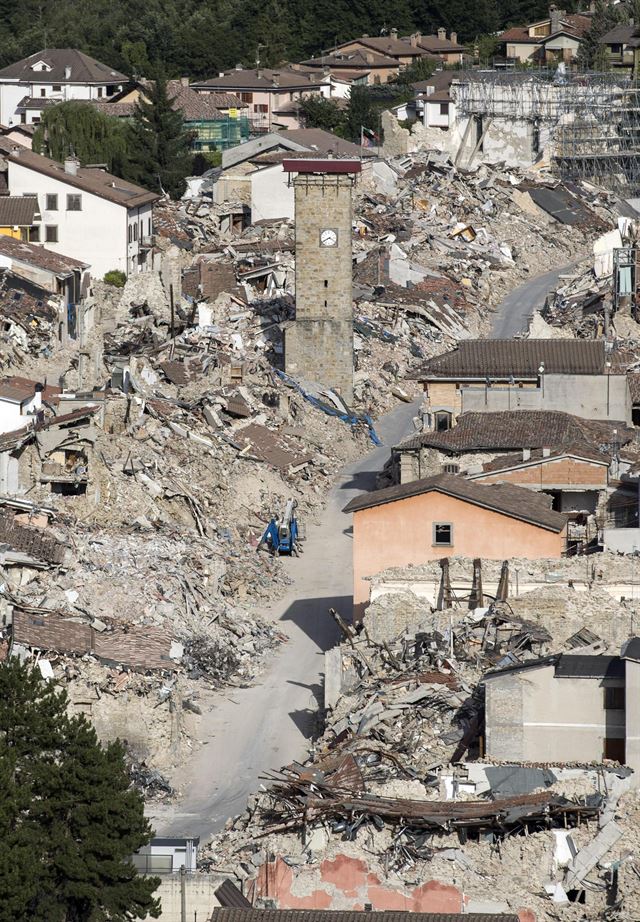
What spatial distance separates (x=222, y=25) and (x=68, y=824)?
271 feet

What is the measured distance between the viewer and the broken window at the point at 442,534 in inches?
1358

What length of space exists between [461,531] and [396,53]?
225 feet

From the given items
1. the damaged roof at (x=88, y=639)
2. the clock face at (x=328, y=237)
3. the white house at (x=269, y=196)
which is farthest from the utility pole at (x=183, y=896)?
the white house at (x=269, y=196)

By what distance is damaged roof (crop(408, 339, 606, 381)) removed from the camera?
4344 cm

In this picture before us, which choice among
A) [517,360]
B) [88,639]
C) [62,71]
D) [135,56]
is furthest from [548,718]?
[135,56]

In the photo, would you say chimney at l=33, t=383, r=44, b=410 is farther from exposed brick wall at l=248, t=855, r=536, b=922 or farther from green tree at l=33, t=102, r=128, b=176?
green tree at l=33, t=102, r=128, b=176

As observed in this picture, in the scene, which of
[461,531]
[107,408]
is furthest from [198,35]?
[461,531]

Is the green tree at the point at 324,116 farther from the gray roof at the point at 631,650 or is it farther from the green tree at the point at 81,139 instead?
the gray roof at the point at 631,650

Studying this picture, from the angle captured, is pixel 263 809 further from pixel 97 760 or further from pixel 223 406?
pixel 223 406

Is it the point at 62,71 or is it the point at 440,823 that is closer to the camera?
the point at 440,823

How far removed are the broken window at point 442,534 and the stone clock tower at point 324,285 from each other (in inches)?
621

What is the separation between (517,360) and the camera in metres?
43.9

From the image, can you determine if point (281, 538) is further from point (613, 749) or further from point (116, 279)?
point (116, 279)

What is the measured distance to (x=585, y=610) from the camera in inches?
1236
